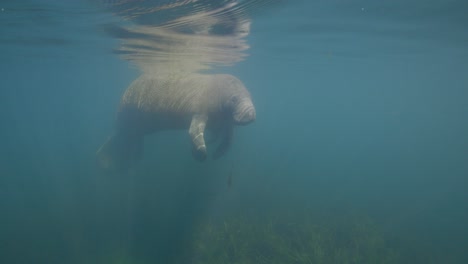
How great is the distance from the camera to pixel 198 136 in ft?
27.2

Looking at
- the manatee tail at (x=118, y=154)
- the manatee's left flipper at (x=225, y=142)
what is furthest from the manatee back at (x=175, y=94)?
the manatee tail at (x=118, y=154)

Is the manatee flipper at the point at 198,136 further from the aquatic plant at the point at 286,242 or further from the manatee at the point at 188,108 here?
the aquatic plant at the point at 286,242

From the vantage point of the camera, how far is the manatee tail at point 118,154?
12422 mm

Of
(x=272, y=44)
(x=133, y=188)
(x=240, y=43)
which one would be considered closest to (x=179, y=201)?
(x=133, y=188)

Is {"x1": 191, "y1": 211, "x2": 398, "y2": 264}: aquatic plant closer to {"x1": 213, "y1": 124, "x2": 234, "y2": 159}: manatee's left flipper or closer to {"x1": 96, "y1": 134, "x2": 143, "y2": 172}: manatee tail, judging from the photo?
{"x1": 213, "y1": 124, "x2": 234, "y2": 159}: manatee's left flipper

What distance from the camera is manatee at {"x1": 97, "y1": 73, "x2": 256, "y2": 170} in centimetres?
862

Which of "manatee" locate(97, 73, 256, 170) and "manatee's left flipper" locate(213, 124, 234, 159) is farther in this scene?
"manatee's left flipper" locate(213, 124, 234, 159)

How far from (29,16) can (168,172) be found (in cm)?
901

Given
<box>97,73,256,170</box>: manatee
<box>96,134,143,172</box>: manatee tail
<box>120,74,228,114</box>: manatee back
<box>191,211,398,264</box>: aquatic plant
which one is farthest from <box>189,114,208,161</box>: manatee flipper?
<box>96,134,143,172</box>: manatee tail

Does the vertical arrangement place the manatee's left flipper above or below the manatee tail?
above

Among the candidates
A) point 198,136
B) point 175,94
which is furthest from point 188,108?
point 198,136

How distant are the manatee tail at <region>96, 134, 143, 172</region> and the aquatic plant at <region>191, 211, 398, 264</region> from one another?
4.41 m

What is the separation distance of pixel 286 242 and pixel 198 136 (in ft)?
14.6

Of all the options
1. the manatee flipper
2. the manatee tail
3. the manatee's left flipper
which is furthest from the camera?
the manatee tail
